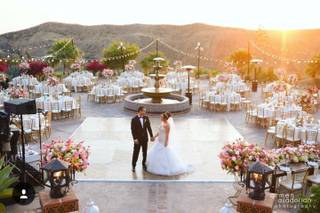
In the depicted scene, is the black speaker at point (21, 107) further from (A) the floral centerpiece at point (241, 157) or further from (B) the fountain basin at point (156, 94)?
(B) the fountain basin at point (156, 94)

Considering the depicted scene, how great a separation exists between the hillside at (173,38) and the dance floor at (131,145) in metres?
46.1

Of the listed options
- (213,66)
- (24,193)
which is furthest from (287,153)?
(213,66)

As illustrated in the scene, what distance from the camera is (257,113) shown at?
16.1 m

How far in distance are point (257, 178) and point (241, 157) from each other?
1034mm

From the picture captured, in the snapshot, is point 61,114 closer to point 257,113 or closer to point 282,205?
point 257,113

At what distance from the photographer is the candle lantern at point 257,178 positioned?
22.2 ft

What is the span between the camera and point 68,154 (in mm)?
8109

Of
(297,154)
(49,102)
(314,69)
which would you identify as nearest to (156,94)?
(49,102)

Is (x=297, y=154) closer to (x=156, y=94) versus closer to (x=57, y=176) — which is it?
(x=57, y=176)

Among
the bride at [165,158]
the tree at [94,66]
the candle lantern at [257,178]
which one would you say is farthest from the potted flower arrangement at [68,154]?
the tree at [94,66]

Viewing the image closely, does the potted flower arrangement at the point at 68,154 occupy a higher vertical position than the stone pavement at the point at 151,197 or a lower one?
higher

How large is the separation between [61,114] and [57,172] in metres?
10.7

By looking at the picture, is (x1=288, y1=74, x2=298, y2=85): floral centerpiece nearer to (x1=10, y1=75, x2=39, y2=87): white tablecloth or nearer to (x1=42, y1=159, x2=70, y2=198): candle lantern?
(x1=10, y1=75, x2=39, y2=87): white tablecloth

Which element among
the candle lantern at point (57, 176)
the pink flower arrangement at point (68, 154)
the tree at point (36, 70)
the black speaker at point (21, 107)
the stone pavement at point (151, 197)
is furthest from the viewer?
the tree at point (36, 70)
